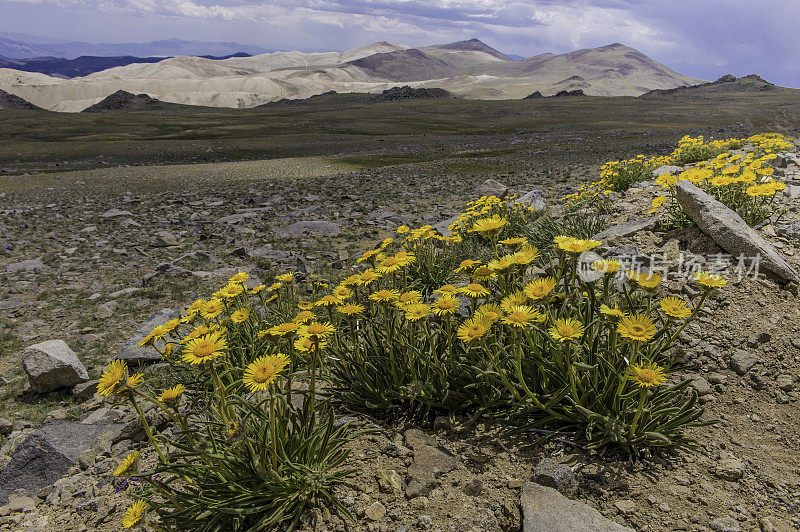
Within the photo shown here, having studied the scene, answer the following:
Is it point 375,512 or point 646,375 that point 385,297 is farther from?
point 646,375

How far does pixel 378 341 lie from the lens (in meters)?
Result: 3.52

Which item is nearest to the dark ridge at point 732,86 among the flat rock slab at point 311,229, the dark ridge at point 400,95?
the dark ridge at point 400,95

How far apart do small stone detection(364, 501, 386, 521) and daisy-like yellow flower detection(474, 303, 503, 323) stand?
49.1 inches

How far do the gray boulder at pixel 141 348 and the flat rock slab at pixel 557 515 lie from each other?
14.1ft

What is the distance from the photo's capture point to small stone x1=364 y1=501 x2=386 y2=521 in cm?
245

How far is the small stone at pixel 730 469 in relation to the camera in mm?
2480

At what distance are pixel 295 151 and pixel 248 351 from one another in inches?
1142

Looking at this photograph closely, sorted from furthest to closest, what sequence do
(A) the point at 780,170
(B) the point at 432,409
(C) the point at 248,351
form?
(A) the point at 780,170, (C) the point at 248,351, (B) the point at 432,409

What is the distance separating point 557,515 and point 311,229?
8915mm

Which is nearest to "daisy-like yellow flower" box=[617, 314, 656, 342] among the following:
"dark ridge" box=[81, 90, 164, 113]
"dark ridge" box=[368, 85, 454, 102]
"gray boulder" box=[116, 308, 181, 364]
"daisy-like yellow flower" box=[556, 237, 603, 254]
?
"daisy-like yellow flower" box=[556, 237, 603, 254]

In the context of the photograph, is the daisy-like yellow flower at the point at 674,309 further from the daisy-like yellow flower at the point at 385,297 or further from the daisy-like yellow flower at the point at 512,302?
the daisy-like yellow flower at the point at 385,297

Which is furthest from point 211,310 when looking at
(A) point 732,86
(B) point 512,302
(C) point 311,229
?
(A) point 732,86

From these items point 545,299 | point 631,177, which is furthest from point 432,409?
point 631,177

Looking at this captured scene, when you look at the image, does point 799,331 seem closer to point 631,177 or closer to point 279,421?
point 279,421
